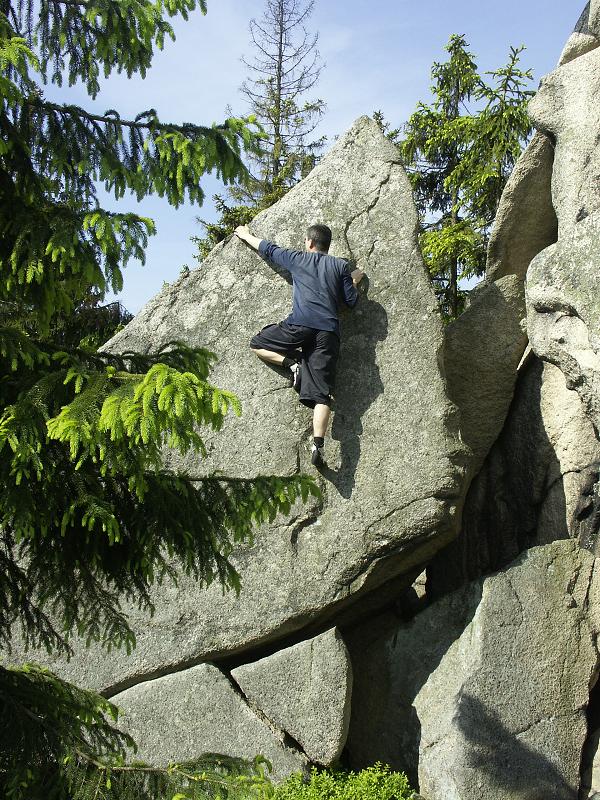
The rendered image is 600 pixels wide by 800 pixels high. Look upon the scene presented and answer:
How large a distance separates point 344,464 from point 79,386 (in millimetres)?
4424

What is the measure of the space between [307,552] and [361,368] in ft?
5.46

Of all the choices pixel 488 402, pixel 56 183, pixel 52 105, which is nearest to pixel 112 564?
pixel 56 183

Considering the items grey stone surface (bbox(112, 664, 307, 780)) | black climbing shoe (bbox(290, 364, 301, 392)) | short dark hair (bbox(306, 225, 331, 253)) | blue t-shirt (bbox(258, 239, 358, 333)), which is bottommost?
grey stone surface (bbox(112, 664, 307, 780))

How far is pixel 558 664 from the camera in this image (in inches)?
304

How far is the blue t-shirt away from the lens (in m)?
7.92

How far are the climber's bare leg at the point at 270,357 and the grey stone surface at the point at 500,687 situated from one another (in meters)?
2.60

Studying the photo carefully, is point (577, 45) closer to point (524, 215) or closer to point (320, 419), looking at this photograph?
point (524, 215)

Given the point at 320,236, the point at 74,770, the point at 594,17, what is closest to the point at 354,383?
the point at 320,236

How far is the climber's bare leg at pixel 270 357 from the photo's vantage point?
26.6ft

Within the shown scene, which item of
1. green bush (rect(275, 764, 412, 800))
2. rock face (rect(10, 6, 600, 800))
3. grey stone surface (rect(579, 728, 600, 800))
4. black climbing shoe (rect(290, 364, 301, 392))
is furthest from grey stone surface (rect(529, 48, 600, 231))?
green bush (rect(275, 764, 412, 800))

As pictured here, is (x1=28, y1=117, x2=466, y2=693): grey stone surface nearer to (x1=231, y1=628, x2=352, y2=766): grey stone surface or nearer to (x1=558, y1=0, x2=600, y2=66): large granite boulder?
(x1=231, y1=628, x2=352, y2=766): grey stone surface

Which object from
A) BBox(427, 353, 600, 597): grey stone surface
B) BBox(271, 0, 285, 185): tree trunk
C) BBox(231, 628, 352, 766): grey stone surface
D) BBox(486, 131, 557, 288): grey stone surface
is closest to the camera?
BBox(231, 628, 352, 766): grey stone surface

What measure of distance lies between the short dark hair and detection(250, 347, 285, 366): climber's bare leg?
1.00 m

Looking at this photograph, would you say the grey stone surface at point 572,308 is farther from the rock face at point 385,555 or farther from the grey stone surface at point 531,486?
the grey stone surface at point 531,486
